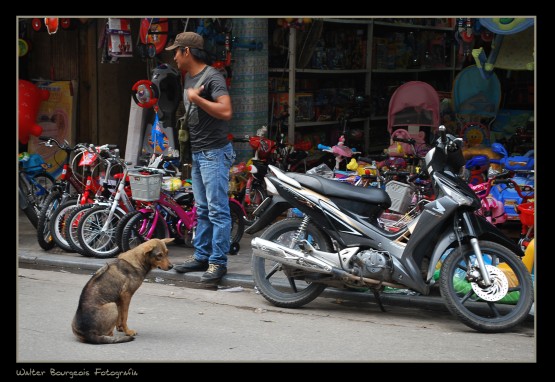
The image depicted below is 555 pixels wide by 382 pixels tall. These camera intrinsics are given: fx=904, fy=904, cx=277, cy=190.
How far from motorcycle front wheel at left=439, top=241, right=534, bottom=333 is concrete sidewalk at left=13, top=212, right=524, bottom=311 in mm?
705

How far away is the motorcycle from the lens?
6.85m

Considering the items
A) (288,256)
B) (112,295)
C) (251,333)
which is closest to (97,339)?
(112,295)

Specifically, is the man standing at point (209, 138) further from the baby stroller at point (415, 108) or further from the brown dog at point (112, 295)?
the baby stroller at point (415, 108)

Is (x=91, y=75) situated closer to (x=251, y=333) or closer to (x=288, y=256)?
(x=288, y=256)

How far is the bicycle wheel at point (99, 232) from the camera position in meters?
9.14

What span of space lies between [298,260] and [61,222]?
10.7 feet

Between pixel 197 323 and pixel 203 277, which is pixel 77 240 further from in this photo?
pixel 197 323

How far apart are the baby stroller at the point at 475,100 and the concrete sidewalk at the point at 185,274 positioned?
3.19 m

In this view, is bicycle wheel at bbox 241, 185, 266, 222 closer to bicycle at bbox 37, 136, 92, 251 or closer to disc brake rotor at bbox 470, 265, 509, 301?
bicycle at bbox 37, 136, 92, 251

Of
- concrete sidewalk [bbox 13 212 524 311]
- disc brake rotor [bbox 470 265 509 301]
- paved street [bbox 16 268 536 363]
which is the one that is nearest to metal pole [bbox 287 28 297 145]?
concrete sidewalk [bbox 13 212 524 311]

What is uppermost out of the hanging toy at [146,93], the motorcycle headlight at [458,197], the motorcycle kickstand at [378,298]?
the hanging toy at [146,93]

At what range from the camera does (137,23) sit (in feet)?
36.3

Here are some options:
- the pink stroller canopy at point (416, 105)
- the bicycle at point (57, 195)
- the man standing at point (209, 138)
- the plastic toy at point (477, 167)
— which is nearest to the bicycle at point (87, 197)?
the bicycle at point (57, 195)

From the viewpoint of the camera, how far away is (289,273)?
7543 mm
